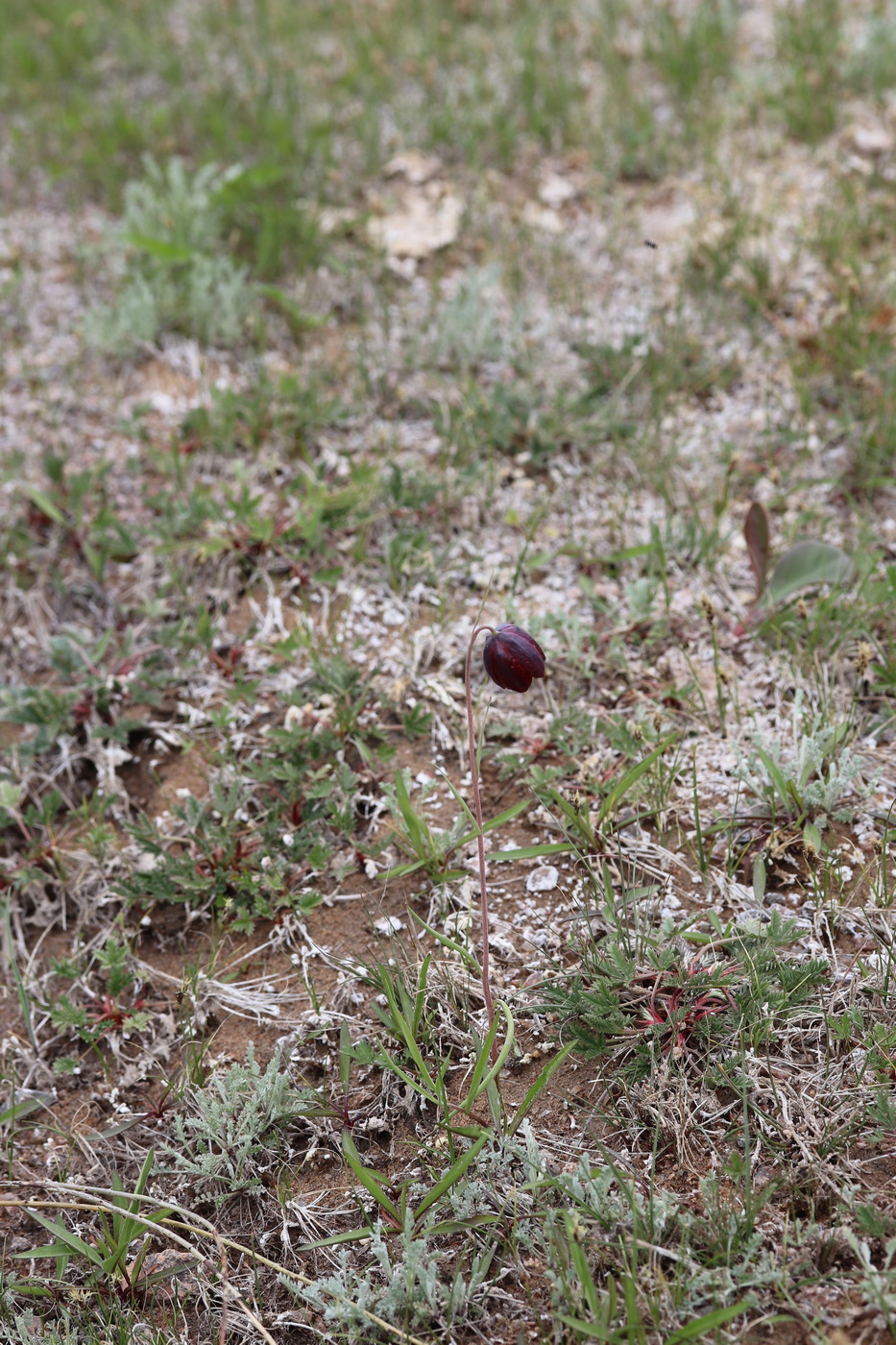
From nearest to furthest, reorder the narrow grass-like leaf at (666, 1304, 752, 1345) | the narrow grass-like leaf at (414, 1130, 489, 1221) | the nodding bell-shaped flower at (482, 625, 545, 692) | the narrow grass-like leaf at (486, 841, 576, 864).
Result: the narrow grass-like leaf at (666, 1304, 752, 1345) → the narrow grass-like leaf at (414, 1130, 489, 1221) → the nodding bell-shaped flower at (482, 625, 545, 692) → the narrow grass-like leaf at (486, 841, 576, 864)

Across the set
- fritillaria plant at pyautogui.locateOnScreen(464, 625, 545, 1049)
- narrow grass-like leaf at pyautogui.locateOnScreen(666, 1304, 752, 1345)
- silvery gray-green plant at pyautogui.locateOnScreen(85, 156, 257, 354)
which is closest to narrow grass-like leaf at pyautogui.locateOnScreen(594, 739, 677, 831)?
fritillaria plant at pyautogui.locateOnScreen(464, 625, 545, 1049)

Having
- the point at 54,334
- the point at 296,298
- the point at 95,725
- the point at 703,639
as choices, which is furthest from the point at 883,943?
the point at 54,334

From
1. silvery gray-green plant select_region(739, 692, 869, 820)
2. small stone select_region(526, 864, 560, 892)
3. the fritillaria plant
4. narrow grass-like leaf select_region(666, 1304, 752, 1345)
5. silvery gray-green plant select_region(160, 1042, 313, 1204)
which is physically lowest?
silvery gray-green plant select_region(160, 1042, 313, 1204)

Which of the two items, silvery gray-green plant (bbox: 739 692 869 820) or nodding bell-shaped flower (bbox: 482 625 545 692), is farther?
silvery gray-green plant (bbox: 739 692 869 820)

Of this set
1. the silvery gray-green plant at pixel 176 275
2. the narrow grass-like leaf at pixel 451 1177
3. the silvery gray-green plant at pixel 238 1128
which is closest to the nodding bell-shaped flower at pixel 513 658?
the narrow grass-like leaf at pixel 451 1177

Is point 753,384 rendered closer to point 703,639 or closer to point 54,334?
point 703,639

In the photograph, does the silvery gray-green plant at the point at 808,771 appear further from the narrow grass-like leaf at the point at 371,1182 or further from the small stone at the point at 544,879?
the narrow grass-like leaf at the point at 371,1182

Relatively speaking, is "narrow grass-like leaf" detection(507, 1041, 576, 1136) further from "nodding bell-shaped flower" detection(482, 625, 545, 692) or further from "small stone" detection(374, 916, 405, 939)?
"nodding bell-shaped flower" detection(482, 625, 545, 692)
